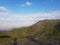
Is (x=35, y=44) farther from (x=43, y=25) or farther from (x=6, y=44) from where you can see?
(x=43, y=25)

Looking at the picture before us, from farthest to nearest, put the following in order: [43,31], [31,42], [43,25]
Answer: [43,25] < [43,31] < [31,42]

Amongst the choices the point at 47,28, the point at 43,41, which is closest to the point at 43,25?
the point at 47,28

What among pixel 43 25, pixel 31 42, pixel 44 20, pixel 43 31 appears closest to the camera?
pixel 31 42

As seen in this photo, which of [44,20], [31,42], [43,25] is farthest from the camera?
[44,20]

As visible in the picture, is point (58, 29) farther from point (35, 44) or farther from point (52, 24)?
point (35, 44)

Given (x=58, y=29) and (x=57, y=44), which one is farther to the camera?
(x=58, y=29)

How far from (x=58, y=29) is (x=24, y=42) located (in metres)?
65.9

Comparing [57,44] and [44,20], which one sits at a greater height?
[44,20]

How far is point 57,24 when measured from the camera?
163875 mm

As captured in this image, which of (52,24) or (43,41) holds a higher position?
(52,24)

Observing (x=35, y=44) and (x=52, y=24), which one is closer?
(x=35, y=44)

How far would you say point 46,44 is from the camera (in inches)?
3573

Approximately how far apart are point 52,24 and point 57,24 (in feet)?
17.7

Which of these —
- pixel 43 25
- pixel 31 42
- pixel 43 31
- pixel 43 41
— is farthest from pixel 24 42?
pixel 43 25
